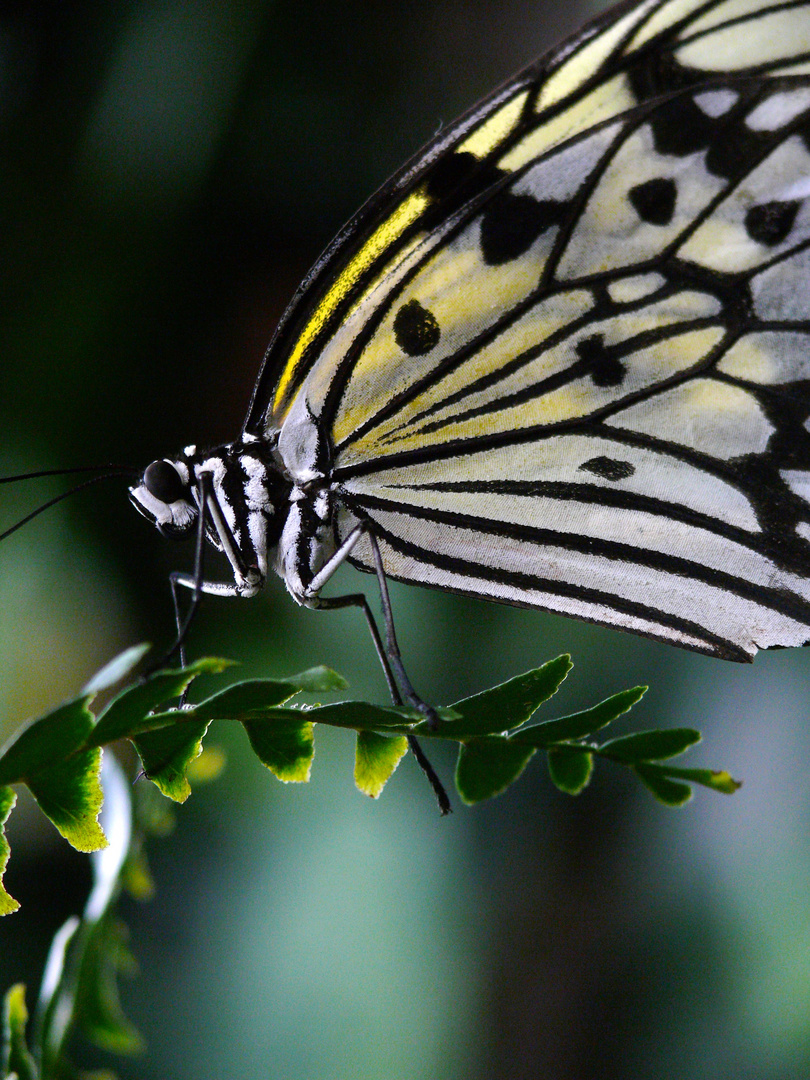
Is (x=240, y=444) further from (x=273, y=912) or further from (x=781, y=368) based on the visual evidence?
(x=273, y=912)

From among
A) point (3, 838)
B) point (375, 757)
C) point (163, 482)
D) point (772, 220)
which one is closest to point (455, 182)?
point (772, 220)

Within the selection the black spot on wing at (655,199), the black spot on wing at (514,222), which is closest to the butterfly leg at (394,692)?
the black spot on wing at (514,222)

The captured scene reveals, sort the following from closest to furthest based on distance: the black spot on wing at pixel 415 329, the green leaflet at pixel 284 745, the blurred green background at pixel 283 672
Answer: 1. the green leaflet at pixel 284 745
2. the black spot on wing at pixel 415 329
3. the blurred green background at pixel 283 672

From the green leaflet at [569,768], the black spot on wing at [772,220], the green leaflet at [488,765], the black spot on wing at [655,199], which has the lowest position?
the green leaflet at [569,768]

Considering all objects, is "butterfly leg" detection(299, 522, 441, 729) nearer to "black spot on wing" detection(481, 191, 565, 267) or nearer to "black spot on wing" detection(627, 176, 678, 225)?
"black spot on wing" detection(481, 191, 565, 267)

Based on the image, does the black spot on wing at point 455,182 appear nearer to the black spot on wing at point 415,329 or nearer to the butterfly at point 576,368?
the butterfly at point 576,368

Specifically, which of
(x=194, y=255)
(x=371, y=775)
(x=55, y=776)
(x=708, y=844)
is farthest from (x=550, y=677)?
(x=194, y=255)

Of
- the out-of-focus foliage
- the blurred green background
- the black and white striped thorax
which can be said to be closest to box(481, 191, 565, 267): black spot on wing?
the black and white striped thorax
